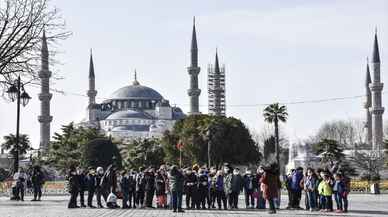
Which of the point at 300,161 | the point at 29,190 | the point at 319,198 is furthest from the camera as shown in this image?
the point at 300,161

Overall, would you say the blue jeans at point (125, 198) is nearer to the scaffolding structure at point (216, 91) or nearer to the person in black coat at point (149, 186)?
the person in black coat at point (149, 186)

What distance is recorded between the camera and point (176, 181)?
22562 mm

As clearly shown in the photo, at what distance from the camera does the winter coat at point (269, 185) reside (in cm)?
2061

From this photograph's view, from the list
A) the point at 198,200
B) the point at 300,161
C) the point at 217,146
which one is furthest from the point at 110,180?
the point at 300,161

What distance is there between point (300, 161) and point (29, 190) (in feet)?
160

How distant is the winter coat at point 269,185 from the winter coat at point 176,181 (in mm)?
2802

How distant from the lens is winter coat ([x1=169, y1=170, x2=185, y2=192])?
73.8ft

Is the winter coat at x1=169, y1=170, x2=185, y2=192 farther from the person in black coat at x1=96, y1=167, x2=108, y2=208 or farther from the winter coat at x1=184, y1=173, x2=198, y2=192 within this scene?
the person in black coat at x1=96, y1=167, x2=108, y2=208

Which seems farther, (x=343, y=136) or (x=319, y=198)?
(x=343, y=136)

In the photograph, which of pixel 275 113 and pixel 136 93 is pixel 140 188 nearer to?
pixel 275 113

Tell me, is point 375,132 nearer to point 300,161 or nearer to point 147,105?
point 300,161

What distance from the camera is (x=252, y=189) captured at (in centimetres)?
2511

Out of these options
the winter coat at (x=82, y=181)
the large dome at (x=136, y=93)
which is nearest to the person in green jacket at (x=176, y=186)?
the winter coat at (x=82, y=181)

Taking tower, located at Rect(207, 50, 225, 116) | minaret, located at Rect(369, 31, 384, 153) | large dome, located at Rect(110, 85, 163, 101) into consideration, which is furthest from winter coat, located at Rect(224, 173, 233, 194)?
large dome, located at Rect(110, 85, 163, 101)
